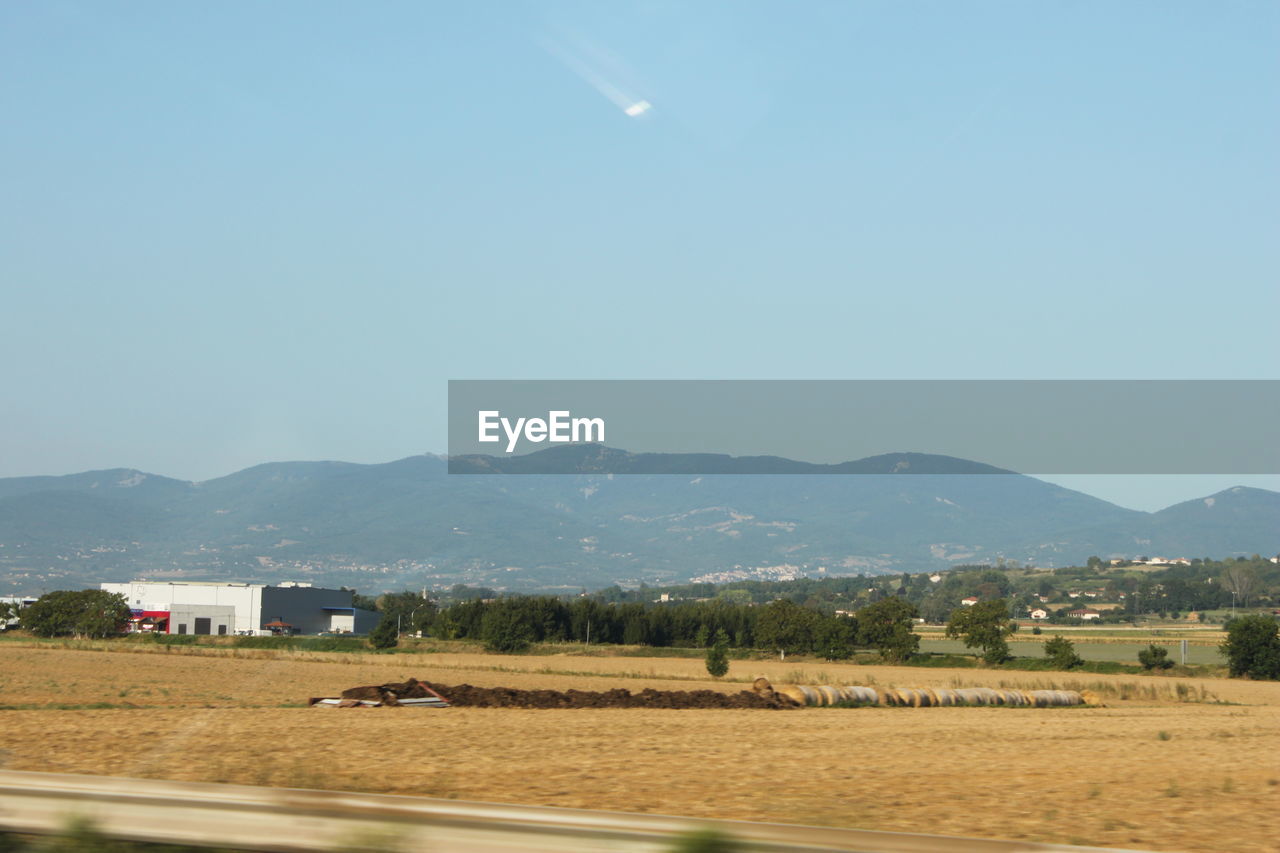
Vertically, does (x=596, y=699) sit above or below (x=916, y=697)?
above

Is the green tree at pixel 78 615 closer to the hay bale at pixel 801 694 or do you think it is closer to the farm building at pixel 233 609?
the farm building at pixel 233 609

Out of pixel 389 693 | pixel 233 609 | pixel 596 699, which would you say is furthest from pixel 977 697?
pixel 233 609

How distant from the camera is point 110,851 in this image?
10008mm

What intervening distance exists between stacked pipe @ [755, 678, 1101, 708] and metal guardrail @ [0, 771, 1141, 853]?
109 ft

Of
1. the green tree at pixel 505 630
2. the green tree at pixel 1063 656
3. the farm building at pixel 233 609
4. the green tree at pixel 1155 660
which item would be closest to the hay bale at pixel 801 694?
the green tree at pixel 1063 656

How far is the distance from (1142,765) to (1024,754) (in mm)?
2548

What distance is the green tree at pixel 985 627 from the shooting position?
97.9 metres

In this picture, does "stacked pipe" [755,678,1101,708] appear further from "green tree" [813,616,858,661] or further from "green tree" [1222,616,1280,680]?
"green tree" [813,616,858,661]

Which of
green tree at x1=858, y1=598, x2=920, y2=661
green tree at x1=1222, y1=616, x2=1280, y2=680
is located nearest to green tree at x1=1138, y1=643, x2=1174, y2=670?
green tree at x1=1222, y1=616, x2=1280, y2=680

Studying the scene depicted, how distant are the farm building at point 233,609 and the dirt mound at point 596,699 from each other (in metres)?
124

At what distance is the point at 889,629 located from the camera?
4001 inches

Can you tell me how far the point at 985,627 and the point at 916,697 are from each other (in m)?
56.9

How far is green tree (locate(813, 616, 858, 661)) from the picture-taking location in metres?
103

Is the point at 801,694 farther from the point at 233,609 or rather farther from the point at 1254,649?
the point at 233,609
